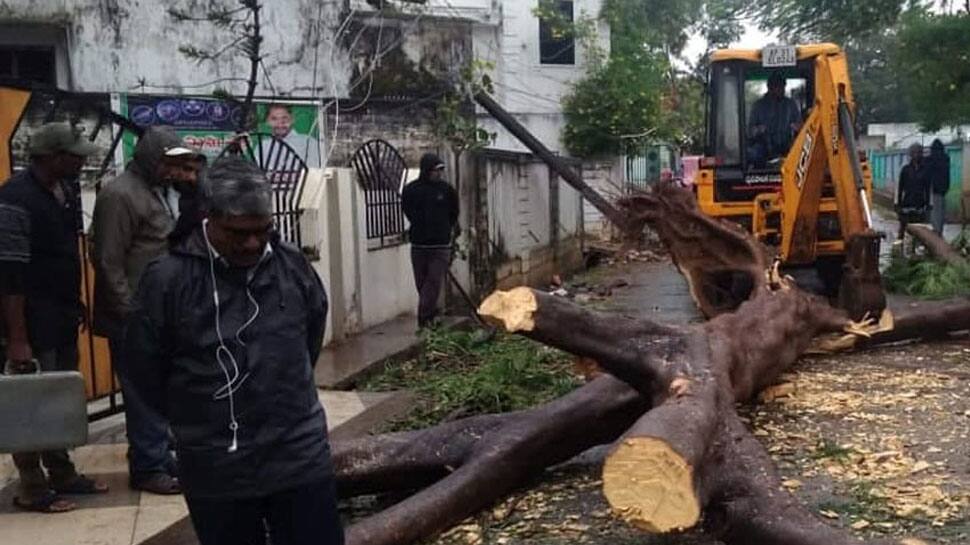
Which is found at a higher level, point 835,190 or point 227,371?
point 835,190

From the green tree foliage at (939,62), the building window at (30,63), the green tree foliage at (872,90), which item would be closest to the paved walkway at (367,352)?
the building window at (30,63)

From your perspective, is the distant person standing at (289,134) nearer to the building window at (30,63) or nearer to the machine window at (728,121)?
the building window at (30,63)

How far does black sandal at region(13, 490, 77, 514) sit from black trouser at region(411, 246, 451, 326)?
17.2 ft

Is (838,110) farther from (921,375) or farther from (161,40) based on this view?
(161,40)

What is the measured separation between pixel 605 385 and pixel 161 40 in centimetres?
930

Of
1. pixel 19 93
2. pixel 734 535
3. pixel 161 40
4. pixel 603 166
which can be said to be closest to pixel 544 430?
pixel 734 535

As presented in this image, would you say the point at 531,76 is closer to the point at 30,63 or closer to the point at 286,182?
the point at 30,63

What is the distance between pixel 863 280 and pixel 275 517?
7.03 meters

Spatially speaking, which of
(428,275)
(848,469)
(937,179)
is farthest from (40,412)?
(937,179)

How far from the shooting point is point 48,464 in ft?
17.1

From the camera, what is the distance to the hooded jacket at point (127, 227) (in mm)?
5180

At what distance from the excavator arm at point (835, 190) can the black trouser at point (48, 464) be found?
640 centimetres

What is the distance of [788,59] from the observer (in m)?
11.9

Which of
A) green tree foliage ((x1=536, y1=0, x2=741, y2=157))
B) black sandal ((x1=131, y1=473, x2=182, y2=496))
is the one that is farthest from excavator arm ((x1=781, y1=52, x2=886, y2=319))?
green tree foliage ((x1=536, y1=0, x2=741, y2=157))
